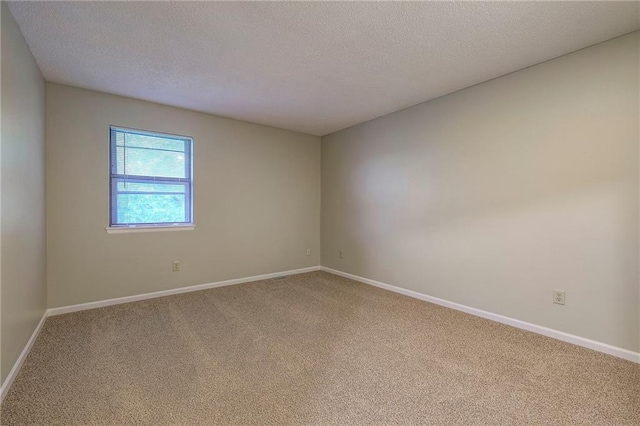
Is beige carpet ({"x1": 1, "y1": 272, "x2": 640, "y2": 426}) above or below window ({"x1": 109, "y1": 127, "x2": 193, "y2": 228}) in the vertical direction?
below

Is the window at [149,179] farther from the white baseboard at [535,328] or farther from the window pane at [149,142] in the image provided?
the white baseboard at [535,328]

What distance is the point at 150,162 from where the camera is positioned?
135 inches

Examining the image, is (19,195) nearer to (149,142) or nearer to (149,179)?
(149,179)

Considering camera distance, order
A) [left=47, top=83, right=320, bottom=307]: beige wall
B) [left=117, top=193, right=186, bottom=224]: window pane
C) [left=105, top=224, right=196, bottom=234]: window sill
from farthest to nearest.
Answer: [left=117, top=193, right=186, bottom=224]: window pane
[left=105, top=224, right=196, bottom=234]: window sill
[left=47, top=83, right=320, bottom=307]: beige wall

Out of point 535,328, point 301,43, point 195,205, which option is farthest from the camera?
point 195,205

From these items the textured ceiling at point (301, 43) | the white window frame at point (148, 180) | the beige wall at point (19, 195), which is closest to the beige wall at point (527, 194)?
the textured ceiling at point (301, 43)

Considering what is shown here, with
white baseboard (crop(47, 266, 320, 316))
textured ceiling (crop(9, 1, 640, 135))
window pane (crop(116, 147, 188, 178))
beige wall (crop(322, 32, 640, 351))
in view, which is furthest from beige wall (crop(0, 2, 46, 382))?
beige wall (crop(322, 32, 640, 351))

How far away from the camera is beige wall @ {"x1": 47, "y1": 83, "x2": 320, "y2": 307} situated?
290 cm

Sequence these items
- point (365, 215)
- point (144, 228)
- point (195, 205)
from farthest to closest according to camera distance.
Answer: point (365, 215) → point (195, 205) → point (144, 228)

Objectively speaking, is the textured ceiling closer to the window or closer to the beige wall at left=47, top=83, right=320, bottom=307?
the beige wall at left=47, top=83, right=320, bottom=307

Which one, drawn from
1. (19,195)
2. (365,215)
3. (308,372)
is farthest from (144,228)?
(365,215)

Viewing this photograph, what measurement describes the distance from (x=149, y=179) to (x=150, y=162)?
0.21 meters

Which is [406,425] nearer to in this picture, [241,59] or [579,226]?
[579,226]

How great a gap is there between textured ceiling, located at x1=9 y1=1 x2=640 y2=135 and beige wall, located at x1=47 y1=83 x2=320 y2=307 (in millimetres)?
440
